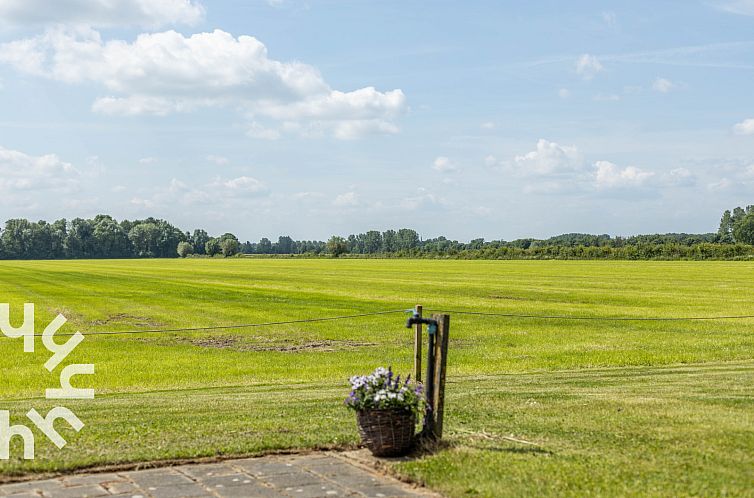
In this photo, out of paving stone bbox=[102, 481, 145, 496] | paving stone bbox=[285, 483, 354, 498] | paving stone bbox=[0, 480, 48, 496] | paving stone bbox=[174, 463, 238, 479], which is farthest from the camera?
paving stone bbox=[174, 463, 238, 479]

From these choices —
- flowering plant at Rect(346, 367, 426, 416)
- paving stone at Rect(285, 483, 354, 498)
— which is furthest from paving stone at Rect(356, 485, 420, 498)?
flowering plant at Rect(346, 367, 426, 416)

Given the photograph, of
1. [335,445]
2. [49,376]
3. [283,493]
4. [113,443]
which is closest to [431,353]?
[335,445]

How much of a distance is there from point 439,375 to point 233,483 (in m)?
2.82

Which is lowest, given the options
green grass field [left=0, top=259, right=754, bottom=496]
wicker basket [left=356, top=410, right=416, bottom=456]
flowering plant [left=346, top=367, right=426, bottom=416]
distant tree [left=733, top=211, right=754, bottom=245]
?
green grass field [left=0, top=259, right=754, bottom=496]

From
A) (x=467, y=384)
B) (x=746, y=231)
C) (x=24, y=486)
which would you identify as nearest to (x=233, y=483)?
(x=24, y=486)

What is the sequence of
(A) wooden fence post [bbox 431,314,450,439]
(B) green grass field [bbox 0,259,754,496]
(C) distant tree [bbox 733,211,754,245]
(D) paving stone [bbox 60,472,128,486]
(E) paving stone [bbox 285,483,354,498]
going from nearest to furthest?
1. (E) paving stone [bbox 285,483,354,498]
2. (D) paving stone [bbox 60,472,128,486]
3. (B) green grass field [bbox 0,259,754,496]
4. (A) wooden fence post [bbox 431,314,450,439]
5. (C) distant tree [bbox 733,211,754,245]

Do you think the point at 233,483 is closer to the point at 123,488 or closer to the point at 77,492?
the point at 123,488

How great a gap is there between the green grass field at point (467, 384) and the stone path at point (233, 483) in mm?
470

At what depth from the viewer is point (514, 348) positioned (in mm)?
29891

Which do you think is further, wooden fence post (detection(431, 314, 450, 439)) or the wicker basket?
wooden fence post (detection(431, 314, 450, 439))

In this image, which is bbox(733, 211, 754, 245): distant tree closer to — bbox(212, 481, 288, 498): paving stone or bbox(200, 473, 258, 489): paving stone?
bbox(200, 473, 258, 489): paving stone

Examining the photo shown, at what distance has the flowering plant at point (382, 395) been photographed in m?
9.05

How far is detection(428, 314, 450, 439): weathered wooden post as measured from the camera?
957cm

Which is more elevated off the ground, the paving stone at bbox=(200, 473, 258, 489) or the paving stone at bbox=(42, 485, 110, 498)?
the paving stone at bbox=(200, 473, 258, 489)
